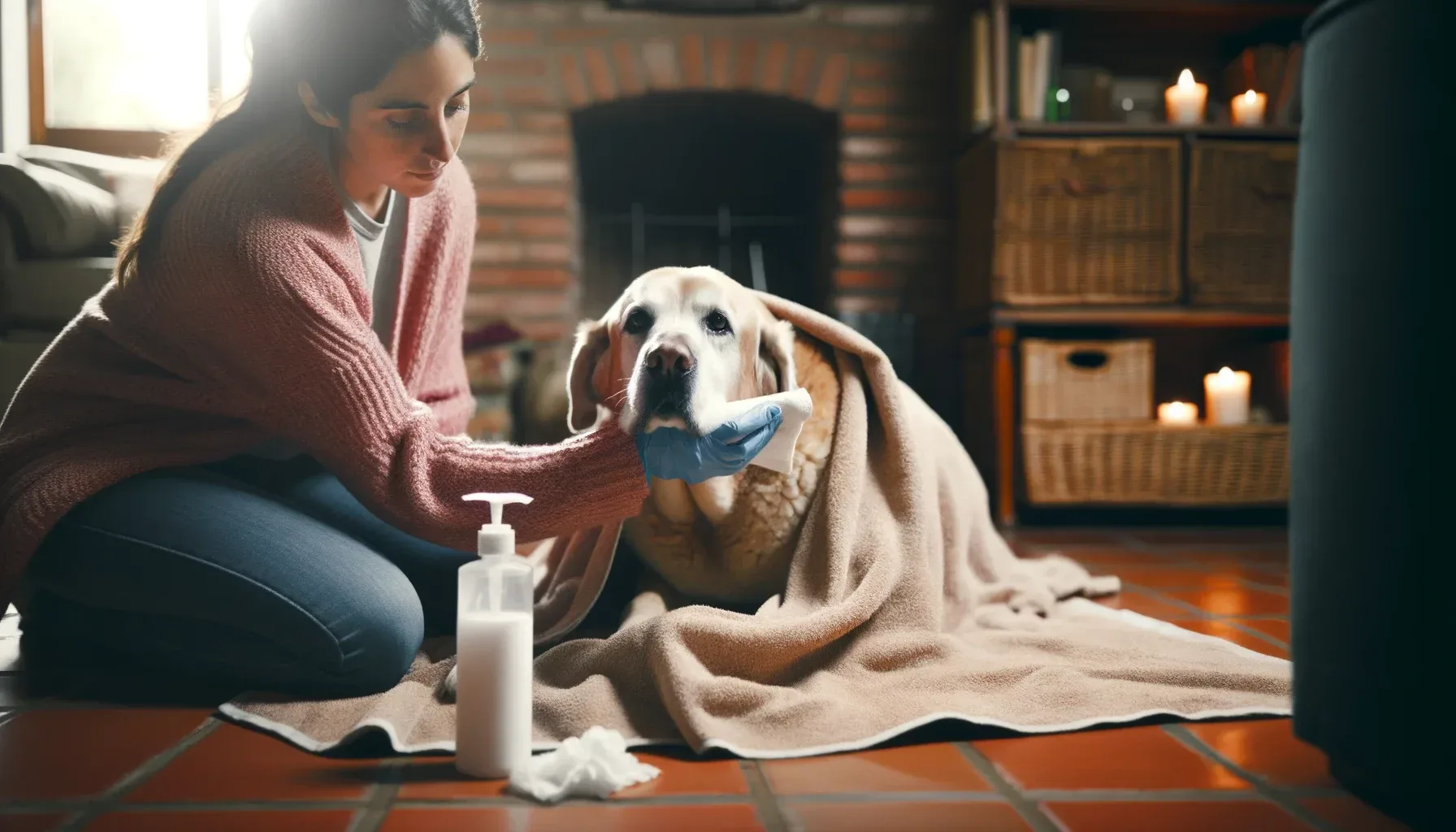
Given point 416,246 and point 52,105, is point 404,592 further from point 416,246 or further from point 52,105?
point 52,105

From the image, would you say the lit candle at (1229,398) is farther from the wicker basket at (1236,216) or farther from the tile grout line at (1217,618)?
the tile grout line at (1217,618)

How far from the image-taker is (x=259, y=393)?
54.2 inches

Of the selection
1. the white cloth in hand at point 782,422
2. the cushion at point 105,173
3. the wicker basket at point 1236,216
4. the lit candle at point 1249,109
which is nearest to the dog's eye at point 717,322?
the white cloth in hand at point 782,422

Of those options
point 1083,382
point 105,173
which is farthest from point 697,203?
point 105,173

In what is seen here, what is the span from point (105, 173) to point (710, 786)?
2.88 m

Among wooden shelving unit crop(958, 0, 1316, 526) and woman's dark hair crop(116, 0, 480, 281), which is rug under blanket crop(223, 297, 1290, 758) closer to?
woman's dark hair crop(116, 0, 480, 281)

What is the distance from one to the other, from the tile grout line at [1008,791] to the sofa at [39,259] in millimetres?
2446

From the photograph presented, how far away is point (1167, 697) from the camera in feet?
4.26

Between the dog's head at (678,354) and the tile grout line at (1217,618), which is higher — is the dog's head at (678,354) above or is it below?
above

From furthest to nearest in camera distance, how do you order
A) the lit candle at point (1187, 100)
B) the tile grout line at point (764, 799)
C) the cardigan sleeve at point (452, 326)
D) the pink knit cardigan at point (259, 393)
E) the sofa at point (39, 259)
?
the lit candle at point (1187, 100), the sofa at point (39, 259), the cardigan sleeve at point (452, 326), the pink knit cardigan at point (259, 393), the tile grout line at point (764, 799)

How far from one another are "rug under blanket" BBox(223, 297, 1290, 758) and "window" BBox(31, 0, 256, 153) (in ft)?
10.6

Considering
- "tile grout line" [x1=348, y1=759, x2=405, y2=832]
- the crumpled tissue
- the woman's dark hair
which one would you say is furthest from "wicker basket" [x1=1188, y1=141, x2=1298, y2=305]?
"tile grout line" [x1=348, y1=759, x2=405, y2=832]

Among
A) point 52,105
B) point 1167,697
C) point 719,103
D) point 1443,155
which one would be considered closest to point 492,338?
point 719,103

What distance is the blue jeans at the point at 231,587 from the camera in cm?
134
